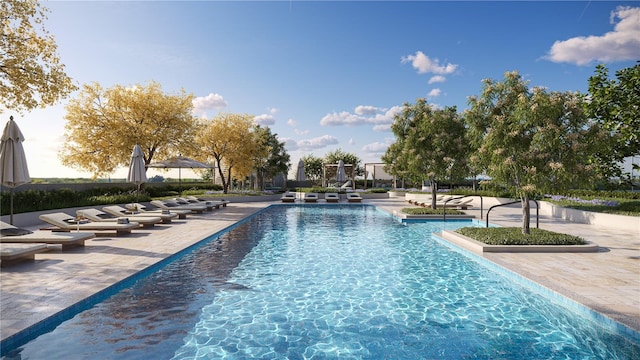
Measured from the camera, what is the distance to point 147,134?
24.0m

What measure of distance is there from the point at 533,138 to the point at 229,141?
24582mm

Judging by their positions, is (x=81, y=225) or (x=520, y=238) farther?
(x=81, y=225)

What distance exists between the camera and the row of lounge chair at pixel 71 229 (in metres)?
7.64

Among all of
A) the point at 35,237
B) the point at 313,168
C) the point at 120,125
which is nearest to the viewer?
the point at 35,237

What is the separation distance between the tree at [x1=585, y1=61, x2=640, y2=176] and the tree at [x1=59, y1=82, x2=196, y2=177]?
22572 millimetres

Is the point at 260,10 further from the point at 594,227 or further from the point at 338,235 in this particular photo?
the point at 594,227

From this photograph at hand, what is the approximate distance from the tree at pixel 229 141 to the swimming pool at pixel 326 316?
21.5 meters

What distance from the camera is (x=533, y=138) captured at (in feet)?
30.1

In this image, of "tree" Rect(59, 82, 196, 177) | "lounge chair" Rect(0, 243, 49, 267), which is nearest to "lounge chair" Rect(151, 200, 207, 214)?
"tree" Rect(59, 82, 196, 177)

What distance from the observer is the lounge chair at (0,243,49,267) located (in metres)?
7.17

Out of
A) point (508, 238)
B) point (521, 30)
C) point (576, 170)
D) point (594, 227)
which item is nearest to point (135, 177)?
point (508, 238)

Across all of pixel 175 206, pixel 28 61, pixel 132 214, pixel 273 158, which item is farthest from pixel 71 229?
pixel 273 158

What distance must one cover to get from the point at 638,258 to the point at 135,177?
1678cm

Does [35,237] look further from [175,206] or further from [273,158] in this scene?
[273,158]
